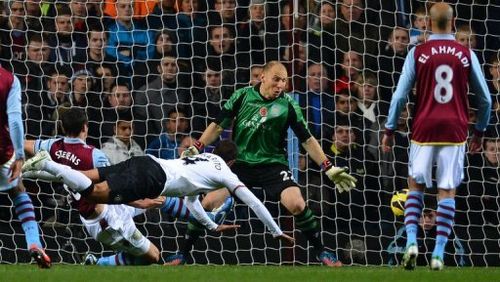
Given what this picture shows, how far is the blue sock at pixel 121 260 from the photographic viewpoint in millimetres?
13430

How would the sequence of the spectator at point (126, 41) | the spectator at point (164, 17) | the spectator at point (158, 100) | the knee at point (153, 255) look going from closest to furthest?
1. the knee at point (153, 255)
2. the spectator at point (158, 100)
3. the spectator at point (126, 41)
4. the spectator at point (164, 17)

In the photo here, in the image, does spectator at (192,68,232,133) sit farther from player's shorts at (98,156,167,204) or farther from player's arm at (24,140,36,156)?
player's shorts at (98,156,167,204)

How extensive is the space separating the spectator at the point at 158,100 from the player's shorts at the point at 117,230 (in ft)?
6.20

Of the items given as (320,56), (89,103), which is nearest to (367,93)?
(320,56)

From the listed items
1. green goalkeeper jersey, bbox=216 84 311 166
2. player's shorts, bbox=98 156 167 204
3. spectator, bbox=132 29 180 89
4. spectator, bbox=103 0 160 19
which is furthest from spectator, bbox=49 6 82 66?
player's shorts, bbox=98 156 167 204

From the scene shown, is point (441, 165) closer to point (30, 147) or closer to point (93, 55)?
point (30, 147)

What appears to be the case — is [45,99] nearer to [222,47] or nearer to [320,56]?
[222,47]

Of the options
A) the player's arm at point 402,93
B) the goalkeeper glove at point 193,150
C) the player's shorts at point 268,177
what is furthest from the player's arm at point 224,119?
the player's arm at point 402,93

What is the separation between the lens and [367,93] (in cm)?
1483

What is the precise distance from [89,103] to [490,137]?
4.00 meters

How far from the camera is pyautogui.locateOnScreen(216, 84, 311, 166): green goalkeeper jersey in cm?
1363

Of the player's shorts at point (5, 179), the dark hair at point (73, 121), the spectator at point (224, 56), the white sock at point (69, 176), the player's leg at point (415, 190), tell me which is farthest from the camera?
the spectator at point (224, 56)

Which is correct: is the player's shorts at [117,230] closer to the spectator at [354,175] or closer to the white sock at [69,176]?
the white sock at [69,176]

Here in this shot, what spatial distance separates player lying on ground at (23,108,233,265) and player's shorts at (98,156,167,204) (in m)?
0.46
